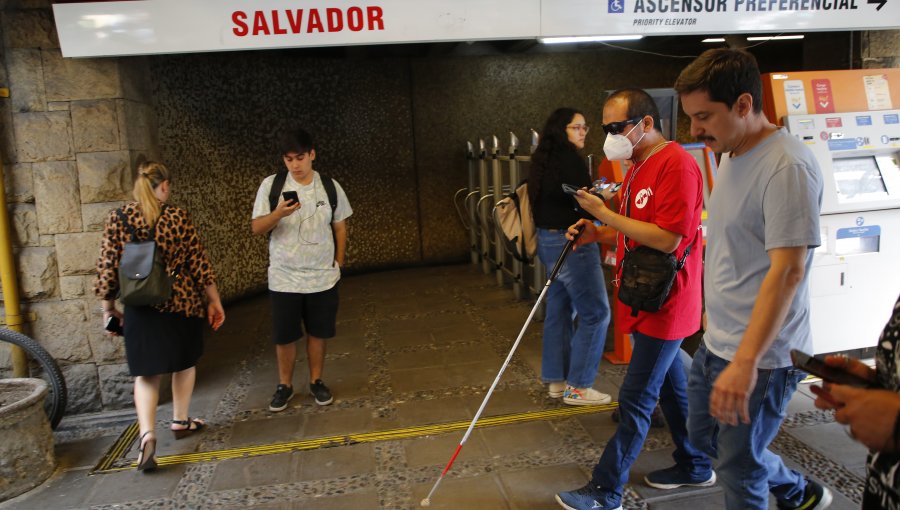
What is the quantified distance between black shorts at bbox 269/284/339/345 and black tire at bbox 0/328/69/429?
1.22m

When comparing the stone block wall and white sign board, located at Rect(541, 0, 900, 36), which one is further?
white sign board, located at Rect(541, 0, 900, 36)

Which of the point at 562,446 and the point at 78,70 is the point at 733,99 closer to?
the point at 562,446

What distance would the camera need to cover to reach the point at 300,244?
352 cm

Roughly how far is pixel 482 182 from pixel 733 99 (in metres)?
4.89

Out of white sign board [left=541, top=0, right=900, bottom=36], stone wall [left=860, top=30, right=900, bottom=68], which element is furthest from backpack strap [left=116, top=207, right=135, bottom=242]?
stone wall [left=860, top=30, right=900, bottom=68]

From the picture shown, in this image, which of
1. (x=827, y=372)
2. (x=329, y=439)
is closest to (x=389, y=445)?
(x=329, y=439)

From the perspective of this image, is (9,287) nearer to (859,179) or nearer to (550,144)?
(550,144)

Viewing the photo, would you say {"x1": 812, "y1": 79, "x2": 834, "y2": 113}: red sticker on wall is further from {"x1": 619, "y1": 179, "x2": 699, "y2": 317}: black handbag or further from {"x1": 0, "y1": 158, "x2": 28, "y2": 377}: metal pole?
{"x1": 0, "y1": 158, "x2": 28, "y2": 377}: metal pole

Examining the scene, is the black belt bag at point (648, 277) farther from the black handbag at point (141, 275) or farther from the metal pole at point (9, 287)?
the metal pole at point (9, 287)

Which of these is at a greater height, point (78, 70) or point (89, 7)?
point (89, 7)

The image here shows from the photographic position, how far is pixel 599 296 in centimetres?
334

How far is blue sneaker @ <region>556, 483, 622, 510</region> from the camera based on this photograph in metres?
2.48

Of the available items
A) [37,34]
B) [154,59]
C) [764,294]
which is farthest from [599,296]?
[154,59]

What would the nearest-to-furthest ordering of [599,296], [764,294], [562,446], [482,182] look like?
[764,294] < [562,446] < [599,296] < [482,182]
